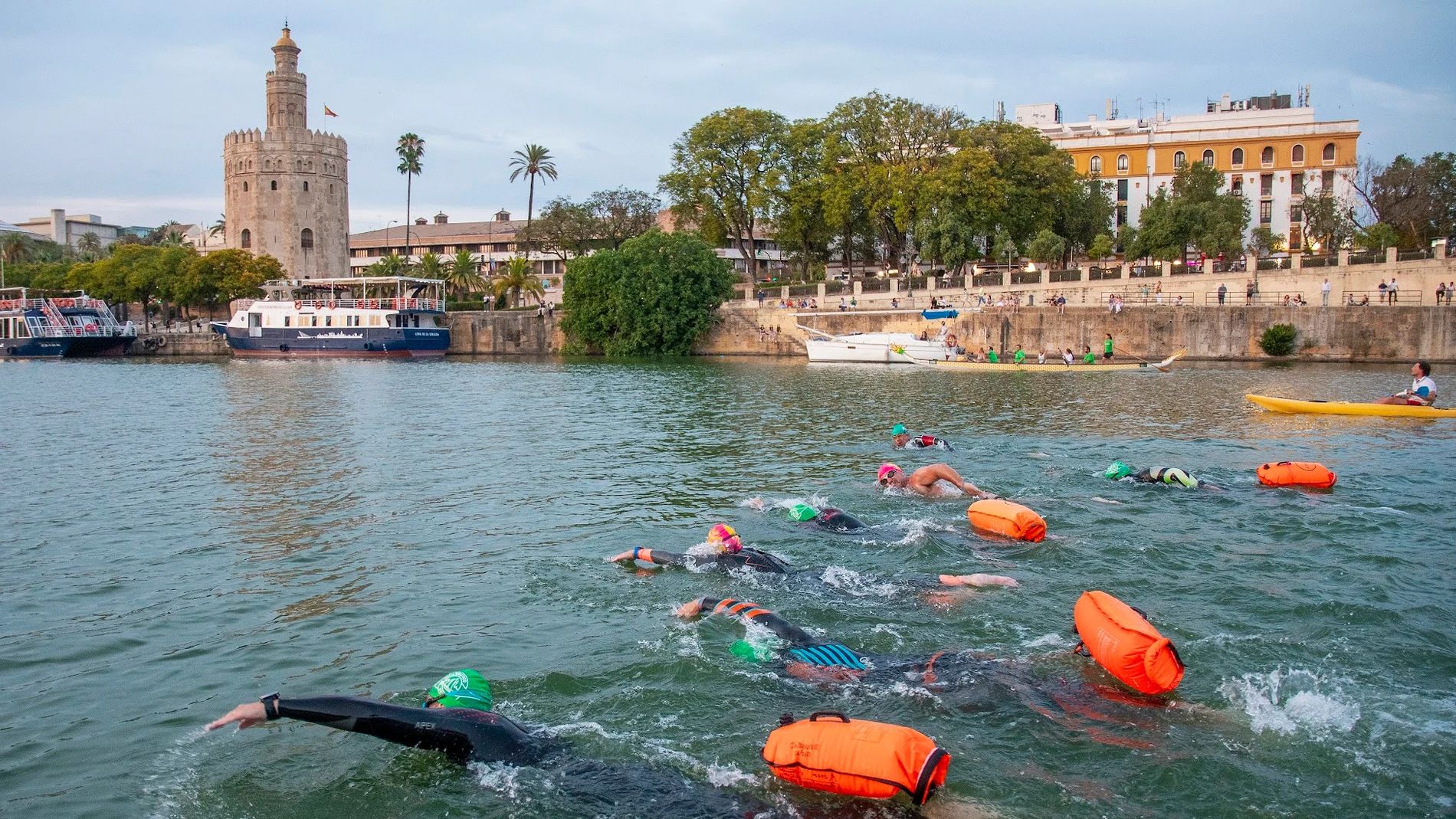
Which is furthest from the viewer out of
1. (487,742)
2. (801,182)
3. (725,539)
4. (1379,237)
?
(801,182)

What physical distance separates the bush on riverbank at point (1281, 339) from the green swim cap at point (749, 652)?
44.6 m

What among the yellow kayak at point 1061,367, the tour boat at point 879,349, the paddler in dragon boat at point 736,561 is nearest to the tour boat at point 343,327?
the tour boat at point 879,349

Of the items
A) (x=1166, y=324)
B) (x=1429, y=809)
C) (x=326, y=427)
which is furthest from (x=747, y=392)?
(x=1429, y=809)

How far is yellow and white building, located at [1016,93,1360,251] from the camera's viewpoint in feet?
237

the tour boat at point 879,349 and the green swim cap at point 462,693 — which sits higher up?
the tour boat at point 879,349

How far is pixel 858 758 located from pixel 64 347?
7734 centimetres

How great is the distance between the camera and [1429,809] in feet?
21.4

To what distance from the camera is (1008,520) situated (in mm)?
12852

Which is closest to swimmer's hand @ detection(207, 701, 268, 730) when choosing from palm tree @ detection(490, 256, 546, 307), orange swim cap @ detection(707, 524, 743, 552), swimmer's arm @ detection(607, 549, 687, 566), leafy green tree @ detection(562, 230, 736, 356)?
swimmer's arm @ detection(607, 549, 687, 566)

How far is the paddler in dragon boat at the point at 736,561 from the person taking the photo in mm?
A: 11023

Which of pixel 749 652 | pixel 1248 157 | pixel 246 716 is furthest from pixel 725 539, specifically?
pixel 1248 157

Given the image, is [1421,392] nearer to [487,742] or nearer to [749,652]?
[749,652]

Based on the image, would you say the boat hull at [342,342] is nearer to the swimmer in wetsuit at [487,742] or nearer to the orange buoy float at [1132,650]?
the swimmer in wetsuit at [487,742]

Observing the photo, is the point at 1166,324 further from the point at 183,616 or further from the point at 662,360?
the point at 183,616
